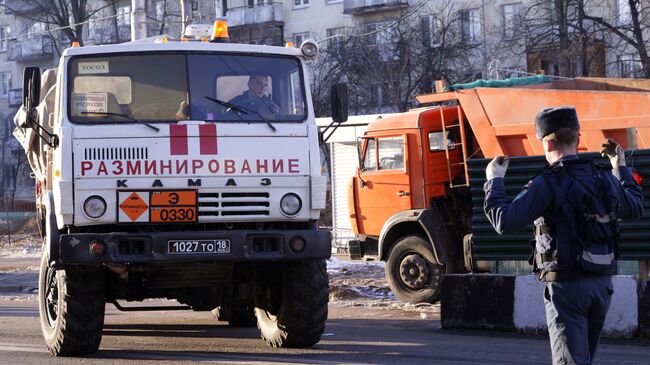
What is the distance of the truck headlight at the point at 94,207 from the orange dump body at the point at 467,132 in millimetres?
6675

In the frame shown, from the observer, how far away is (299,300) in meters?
10.1

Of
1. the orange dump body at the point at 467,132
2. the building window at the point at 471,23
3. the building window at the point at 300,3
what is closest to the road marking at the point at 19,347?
the orange dump body at the point at 467,132

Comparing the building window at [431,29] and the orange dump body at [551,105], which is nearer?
the orange dump body at [551,105]

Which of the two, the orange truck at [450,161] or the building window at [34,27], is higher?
the building window at [34,27]

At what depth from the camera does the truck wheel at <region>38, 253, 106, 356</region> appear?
31.8ft

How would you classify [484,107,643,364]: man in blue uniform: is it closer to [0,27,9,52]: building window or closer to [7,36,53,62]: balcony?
[7,36,53,62]: balcony

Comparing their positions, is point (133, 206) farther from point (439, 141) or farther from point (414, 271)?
point (439, 141)

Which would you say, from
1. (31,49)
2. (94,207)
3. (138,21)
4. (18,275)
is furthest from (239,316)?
(31,49)

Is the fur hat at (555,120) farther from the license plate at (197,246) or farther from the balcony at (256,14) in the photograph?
the balcony at (256,14)

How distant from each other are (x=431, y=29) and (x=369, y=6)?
7.00 meters

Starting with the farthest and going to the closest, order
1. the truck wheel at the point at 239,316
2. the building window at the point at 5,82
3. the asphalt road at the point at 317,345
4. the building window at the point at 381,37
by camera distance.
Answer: the building window at the point at 5,82 → the building window at the point at 381,37 → the truck wheel at the point at 239,316 → the asphalt road at the point at 317,345

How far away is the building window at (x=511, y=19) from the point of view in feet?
129

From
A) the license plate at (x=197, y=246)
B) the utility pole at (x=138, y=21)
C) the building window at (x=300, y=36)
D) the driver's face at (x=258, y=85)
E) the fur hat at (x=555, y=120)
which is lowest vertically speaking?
the license plate at (x=197, y=246)

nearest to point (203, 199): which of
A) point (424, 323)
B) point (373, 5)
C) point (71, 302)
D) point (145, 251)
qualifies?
point (145, 251)
